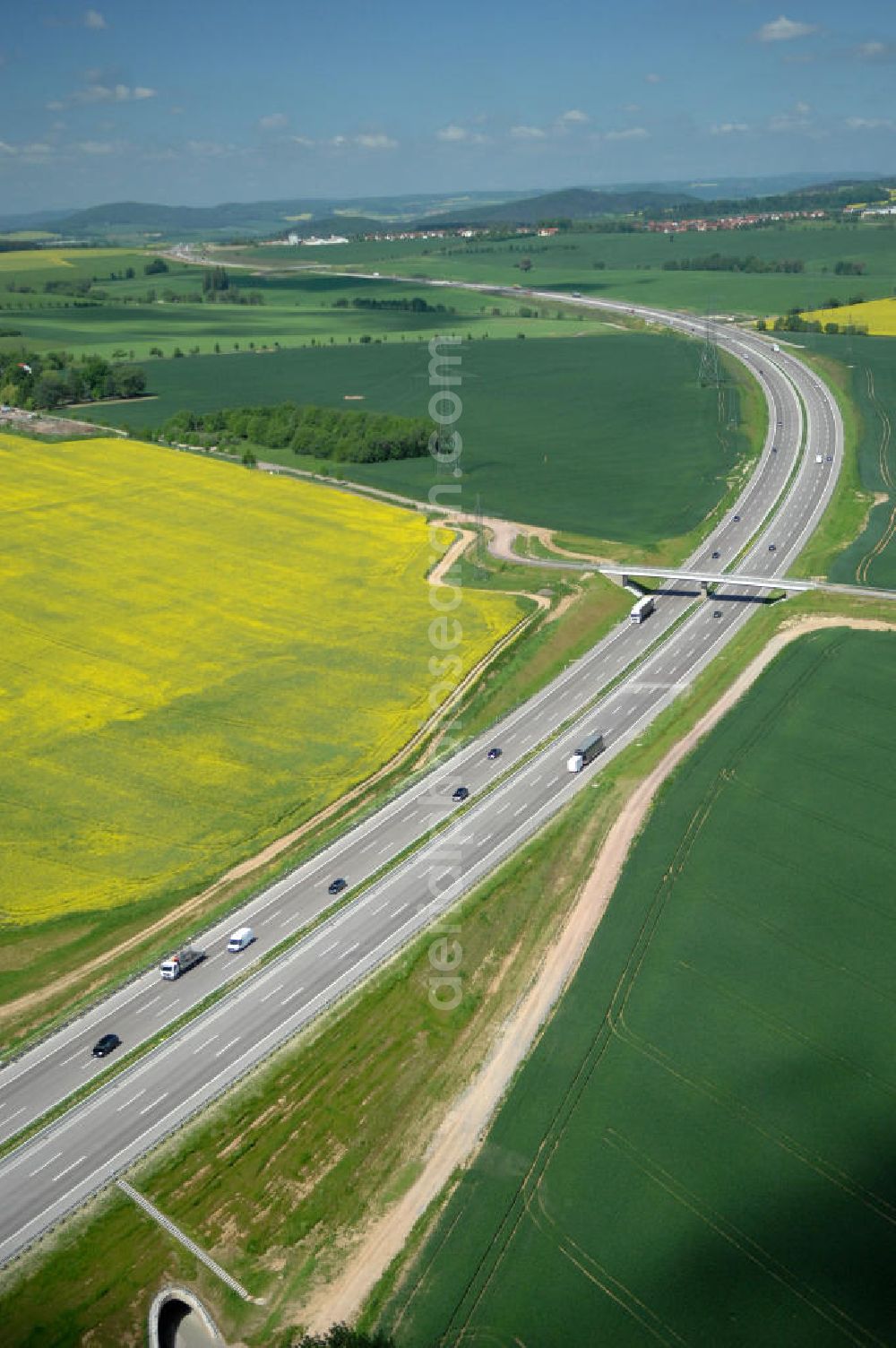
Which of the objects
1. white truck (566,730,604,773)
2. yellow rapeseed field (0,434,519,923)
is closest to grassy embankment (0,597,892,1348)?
white truck (566,730,604,773)

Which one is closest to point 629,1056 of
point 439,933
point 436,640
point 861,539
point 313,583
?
point 439,933

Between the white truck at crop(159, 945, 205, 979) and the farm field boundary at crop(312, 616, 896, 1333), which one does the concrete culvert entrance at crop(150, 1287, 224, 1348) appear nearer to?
the farm field boundary at crop(312, 616, 896, 1333)

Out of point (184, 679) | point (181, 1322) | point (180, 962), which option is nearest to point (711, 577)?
point (184, 679)

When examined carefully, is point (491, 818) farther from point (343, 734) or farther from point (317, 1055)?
point (317, 1055)

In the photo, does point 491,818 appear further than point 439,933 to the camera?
Yes

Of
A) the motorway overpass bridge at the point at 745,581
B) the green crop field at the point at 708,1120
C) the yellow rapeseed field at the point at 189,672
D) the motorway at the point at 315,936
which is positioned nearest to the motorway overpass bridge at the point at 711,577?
the motorway overpass bridge at the point at 745,581

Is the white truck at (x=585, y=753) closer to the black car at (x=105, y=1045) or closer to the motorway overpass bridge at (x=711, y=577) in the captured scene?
the motorway overpass bridge at (x=711, y=577)
